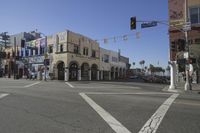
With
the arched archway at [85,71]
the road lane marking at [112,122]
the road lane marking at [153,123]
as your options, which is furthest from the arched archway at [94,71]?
the road lane marking at [153,123]

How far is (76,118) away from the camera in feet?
26.2

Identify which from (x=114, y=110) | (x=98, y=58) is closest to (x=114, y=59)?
(x=98, y=58)

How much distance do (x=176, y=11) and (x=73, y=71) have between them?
84.3 ft

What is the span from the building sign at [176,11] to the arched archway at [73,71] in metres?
24.1

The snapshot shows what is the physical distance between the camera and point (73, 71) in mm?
50219

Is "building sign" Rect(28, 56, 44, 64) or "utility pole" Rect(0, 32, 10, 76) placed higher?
"utility pole" Rect(0, 32, 10, 76)

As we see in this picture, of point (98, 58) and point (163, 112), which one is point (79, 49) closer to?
point (98, 58)

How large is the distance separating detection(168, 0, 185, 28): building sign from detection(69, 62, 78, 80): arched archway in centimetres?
2409

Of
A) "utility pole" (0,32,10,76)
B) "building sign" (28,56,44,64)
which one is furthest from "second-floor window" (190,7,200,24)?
"utility pole" (0,32,10,76)

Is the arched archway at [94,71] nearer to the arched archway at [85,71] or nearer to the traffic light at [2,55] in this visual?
the arched archway at [85,71]

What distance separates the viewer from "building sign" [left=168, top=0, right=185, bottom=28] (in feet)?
102

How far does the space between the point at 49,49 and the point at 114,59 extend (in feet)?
81.8

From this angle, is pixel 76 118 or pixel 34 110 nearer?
pixel 76 118

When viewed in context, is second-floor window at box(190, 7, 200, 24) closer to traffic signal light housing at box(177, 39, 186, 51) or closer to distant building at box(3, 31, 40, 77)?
traffic signal light housing at box(177, 39, 186, 51)
